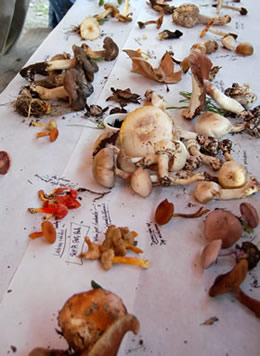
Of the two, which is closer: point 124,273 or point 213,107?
point 124,273

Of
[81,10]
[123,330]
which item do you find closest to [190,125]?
[123,330]

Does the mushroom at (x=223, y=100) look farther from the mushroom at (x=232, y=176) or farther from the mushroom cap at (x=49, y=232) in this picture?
the mushroom cap at (x=49, y=232)

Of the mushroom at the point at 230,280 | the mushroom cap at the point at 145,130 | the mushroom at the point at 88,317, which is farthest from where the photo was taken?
the mushroom cap at the point at 145,130

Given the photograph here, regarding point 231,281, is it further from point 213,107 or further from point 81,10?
point 81,10

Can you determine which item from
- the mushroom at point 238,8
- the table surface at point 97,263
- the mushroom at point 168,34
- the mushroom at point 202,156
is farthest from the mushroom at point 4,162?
the mushroom at point 238,8

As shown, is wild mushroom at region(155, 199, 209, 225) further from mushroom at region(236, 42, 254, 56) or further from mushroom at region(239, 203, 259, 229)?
mushroom at region(236, 42, 254, 56)

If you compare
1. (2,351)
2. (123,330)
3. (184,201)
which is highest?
(123,330)
